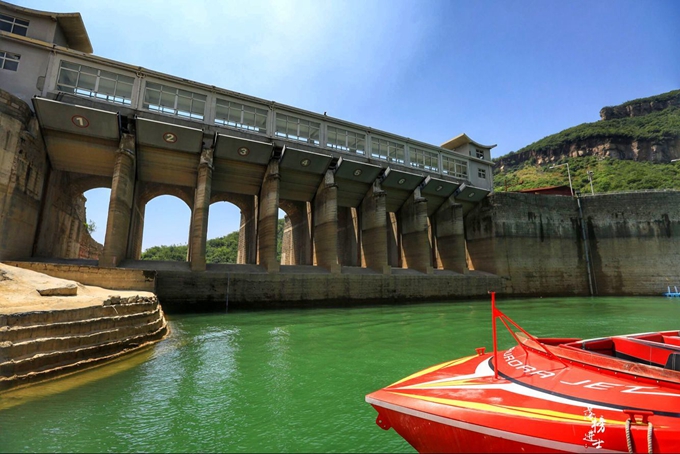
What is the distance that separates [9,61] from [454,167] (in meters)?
34.5

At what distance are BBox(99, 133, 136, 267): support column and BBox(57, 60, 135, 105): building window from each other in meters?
3.34

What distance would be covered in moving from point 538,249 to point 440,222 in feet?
31.6

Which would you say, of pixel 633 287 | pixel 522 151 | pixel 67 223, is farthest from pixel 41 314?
Answer: pixel 522 151

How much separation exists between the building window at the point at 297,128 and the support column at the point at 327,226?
11.4 feet

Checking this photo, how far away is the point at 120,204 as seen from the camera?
17.9 meters

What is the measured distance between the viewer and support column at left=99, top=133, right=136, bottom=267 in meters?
17.1

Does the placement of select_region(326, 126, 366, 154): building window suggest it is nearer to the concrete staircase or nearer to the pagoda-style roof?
the pagoda-style roof

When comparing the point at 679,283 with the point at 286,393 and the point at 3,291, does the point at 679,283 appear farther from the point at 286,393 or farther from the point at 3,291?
the point at 3,291

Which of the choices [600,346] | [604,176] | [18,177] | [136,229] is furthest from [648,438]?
[604,176]

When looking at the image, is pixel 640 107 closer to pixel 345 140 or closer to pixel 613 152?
pixel 613 152

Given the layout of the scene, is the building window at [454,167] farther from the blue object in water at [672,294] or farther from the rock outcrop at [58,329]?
the rock outcrop at [58,329]

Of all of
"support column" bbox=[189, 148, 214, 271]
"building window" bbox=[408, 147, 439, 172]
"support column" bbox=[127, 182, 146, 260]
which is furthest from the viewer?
"building window" bbox=[408, 147, 439, 172]

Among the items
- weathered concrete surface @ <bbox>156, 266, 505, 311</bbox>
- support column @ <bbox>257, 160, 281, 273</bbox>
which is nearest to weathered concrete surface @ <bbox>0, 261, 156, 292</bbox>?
weathered concrete surface @ <bbox>156, 266, 505, 311</bbox>

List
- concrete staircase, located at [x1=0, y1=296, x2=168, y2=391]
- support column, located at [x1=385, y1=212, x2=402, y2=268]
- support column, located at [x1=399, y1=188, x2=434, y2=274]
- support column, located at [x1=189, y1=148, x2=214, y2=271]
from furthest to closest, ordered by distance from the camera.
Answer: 1. support column, located at [x1=385, y1=212, x2=402, y2=268]
2. support column, located at [x1=399, y1=188, x2=434, y2=274]
3. support column, located at [x1=189, y1=148, x2=214, y2=271]
4. concrete staircase, located at [x1=0, y1=296, x2=168, y2=391]
